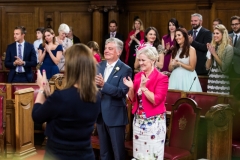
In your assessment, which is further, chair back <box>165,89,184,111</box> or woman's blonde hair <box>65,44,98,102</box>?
chair back <box>165,89,184,111</box>

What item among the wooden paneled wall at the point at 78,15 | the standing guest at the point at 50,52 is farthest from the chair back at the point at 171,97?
the wooden paneled wall at the point at 78,15

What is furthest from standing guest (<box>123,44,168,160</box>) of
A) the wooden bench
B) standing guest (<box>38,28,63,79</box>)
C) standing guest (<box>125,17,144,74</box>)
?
standing guest (<box>125,17,144,74</box>)

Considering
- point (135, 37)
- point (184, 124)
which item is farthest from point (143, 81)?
point (135, 37)

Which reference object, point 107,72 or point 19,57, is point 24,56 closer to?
point 19,57

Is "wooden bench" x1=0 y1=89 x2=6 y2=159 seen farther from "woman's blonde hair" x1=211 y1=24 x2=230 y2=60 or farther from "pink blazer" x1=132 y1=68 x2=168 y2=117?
"woman's blonde hair" x1=211 y1=24 x2=230 y2=60

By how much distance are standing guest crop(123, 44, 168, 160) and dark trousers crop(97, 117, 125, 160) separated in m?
0.32

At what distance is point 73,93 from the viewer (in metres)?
2.14

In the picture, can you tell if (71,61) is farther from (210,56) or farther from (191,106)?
(210,56)

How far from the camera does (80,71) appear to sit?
2.16m

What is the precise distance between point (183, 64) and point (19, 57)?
253 centimetres

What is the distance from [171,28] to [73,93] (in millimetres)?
4846

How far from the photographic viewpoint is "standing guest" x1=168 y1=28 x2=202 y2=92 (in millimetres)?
5035

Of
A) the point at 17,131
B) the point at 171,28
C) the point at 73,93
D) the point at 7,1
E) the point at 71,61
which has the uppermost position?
the point at 7,1

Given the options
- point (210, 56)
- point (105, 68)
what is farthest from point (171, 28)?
point (105, 68)
